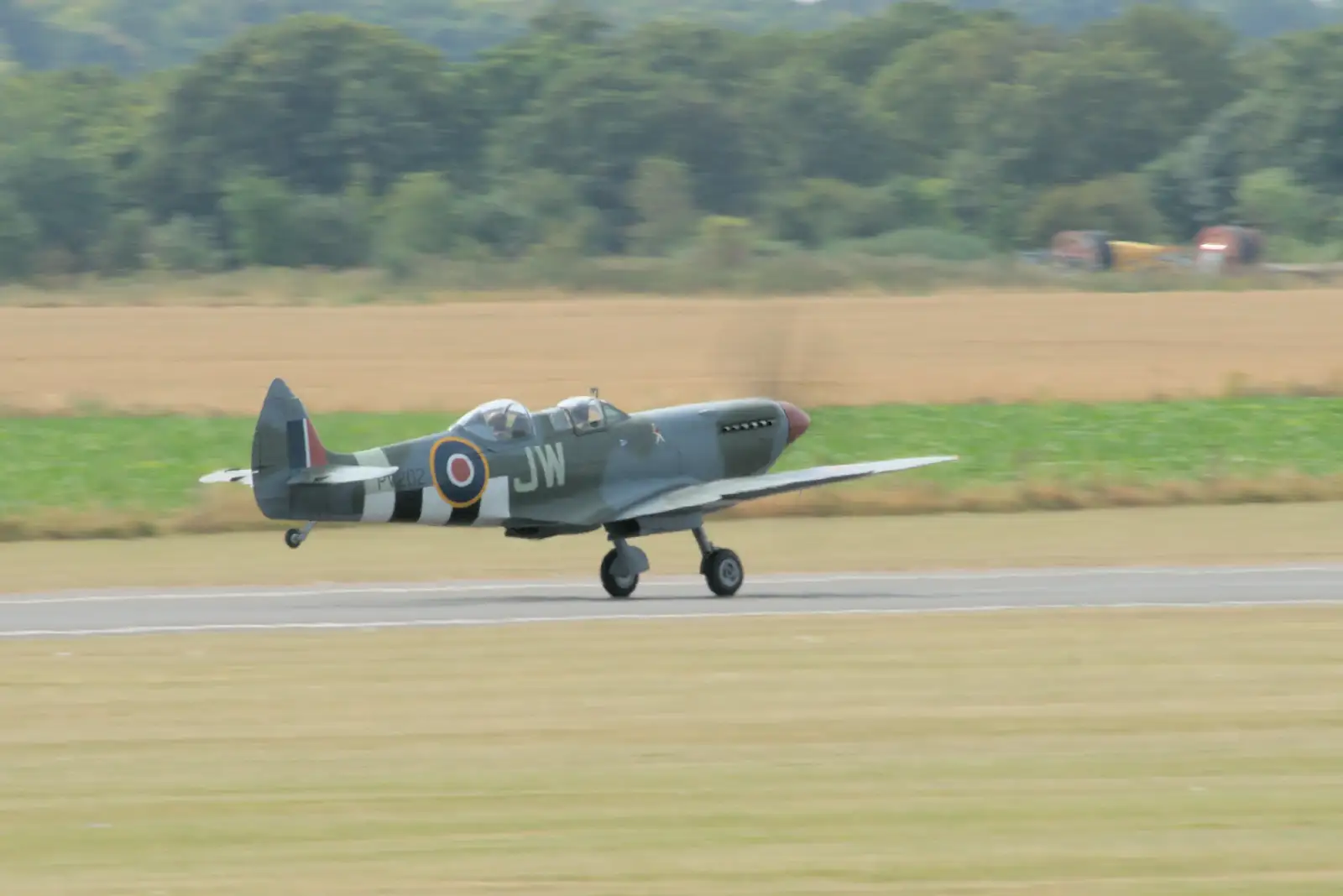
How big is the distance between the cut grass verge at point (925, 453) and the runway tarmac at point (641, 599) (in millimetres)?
8024

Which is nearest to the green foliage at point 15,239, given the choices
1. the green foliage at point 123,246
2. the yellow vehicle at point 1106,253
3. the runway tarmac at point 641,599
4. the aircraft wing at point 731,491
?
the green foliage at point 123,246

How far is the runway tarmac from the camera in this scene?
20.2 meters

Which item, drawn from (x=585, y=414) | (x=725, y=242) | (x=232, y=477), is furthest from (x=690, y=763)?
(x=725, y=242)

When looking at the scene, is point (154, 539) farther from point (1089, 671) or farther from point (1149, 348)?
point (1149, 348)

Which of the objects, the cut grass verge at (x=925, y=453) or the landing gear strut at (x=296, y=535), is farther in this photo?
the cut grass verge at (x=925, y=453)

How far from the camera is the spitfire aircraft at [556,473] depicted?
66.0ft

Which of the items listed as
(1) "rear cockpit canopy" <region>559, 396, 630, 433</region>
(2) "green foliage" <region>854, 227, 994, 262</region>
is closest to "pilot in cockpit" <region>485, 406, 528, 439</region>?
Answer: (1) "rear cockpit canopy" <region>559, 396, 630, 433</region>

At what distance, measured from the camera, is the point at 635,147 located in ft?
271

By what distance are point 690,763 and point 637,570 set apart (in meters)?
9.77

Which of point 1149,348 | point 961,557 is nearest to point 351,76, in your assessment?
point 1149,348

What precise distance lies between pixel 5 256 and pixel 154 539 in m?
44.0

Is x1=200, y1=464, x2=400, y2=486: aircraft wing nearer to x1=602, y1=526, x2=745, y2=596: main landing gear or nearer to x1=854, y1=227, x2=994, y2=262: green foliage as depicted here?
x1=602, y1=526, x2=745, y2=596: main landing gear

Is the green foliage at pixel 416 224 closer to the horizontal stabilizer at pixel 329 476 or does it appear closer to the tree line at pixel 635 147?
the tree line at pixel 635 147

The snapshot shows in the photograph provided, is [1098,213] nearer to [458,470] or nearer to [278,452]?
[458,470]
